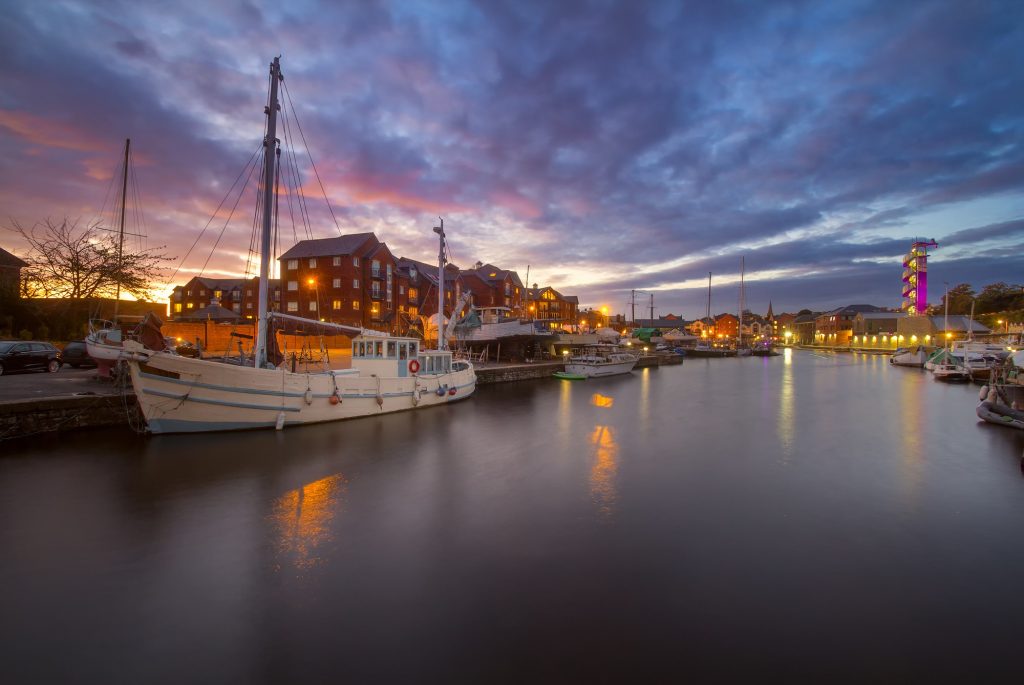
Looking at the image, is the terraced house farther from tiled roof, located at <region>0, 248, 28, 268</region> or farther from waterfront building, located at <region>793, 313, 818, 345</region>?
waterfront building, located at <region>793, 313, 818, 345</region>

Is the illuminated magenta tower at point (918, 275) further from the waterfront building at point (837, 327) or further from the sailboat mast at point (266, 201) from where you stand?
the sailboat mast at point (266, 201)

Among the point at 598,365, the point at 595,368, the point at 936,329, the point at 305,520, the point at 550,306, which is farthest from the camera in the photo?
the point at 550,306

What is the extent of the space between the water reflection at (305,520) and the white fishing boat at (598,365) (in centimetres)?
3192

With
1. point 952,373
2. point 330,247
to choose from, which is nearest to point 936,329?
point 952,373

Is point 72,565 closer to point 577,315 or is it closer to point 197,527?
point 197,527

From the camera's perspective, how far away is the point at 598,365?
43.7m

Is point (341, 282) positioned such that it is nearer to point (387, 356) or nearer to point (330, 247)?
point (330, 247)

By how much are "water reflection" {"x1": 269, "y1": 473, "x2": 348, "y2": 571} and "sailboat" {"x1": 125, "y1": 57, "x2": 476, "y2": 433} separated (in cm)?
536

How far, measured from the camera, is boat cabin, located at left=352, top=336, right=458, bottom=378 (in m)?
19.2

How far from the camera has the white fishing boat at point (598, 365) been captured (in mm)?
41938

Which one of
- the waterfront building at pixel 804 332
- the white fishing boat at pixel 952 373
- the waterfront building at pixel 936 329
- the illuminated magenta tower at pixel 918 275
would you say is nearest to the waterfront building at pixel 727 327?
the waterfront building at pixel 804 332

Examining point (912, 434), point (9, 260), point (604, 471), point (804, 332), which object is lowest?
point (604, 471)

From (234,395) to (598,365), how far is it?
33938 mm

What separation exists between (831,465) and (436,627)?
1402cm
